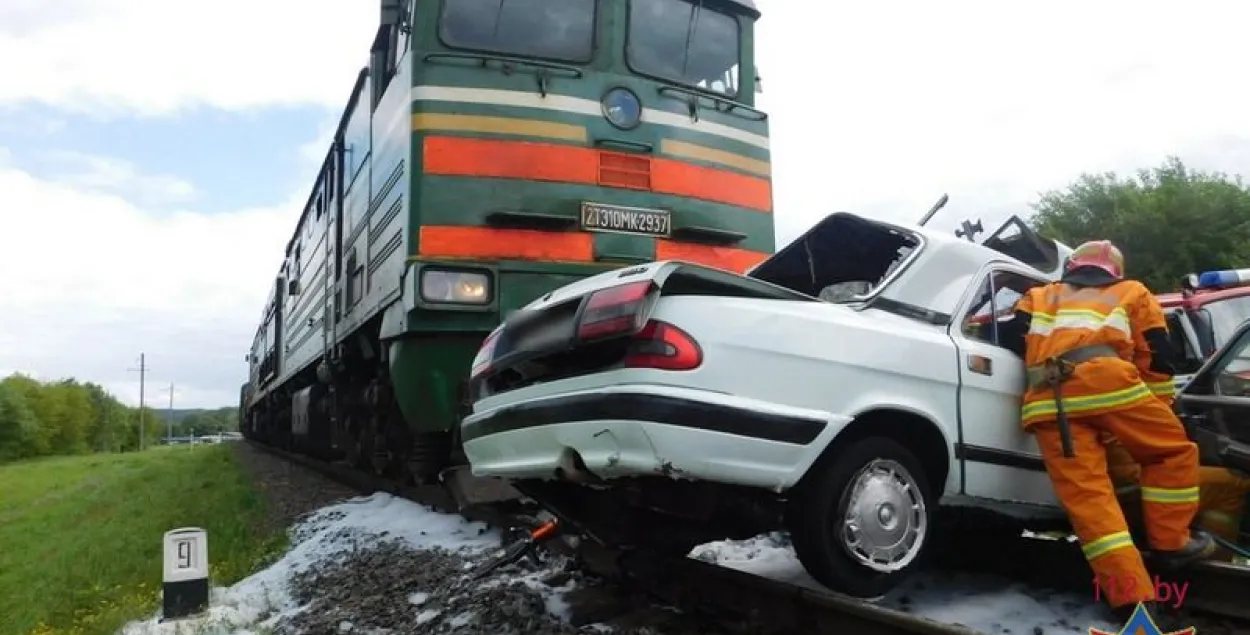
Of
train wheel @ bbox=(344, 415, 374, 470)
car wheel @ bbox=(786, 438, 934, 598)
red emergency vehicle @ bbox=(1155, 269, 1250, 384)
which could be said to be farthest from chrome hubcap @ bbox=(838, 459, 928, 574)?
train wheel @ bbox=(344, 415, 374, 470)

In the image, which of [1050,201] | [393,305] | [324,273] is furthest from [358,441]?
[1050,201]

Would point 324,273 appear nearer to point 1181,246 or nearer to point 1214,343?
point 1214,343

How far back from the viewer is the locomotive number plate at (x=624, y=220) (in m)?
6.01

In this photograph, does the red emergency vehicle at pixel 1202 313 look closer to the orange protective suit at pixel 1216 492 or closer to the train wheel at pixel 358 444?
the orange protective suit at pixel 1216 492

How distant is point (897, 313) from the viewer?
12.3 ft

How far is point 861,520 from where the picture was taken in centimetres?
339

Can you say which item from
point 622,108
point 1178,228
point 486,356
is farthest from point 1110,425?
point 1178,228

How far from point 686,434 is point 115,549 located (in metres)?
6.82

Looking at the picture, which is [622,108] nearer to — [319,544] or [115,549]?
[319,544]

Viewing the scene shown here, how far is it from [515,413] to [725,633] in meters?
1.07

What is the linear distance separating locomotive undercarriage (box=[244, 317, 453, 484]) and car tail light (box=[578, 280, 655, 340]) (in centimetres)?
348

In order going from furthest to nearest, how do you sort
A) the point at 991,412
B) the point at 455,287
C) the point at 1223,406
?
1. the point at 455,287
2. the point at 991,412
3. the point at 1223,406

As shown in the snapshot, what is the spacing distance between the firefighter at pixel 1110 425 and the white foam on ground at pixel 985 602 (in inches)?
8.4

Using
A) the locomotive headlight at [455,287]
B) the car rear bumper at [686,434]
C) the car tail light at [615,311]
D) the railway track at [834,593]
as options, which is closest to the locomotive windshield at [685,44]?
the locomotive headlight at [455,287]
